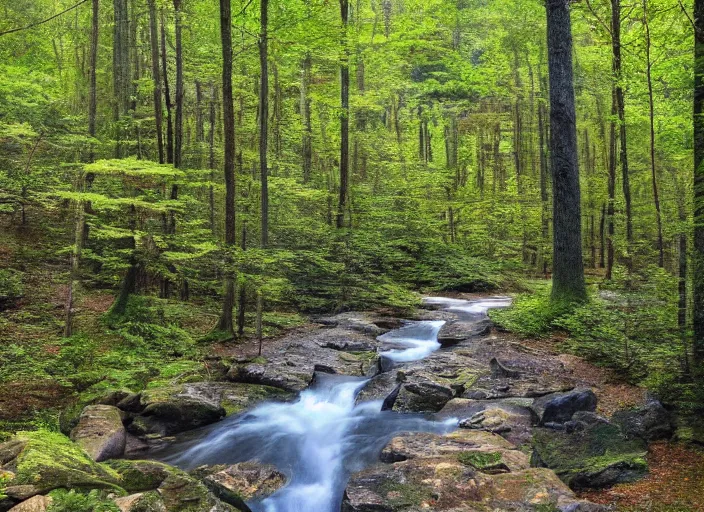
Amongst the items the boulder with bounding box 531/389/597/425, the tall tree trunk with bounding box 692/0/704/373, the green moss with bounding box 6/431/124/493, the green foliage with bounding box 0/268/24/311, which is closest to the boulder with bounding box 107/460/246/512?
the green moss with bounding box 6/431/124/493

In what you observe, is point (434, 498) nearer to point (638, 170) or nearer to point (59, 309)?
point (59, 309)

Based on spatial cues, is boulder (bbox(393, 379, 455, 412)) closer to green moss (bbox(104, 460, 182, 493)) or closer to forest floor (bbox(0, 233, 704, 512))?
forest floor (bbox(0, 233, 704, 512))

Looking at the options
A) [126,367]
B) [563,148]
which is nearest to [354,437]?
[126,367]

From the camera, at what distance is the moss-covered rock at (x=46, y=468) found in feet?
13.4

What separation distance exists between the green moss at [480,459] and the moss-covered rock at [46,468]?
12.2 feet

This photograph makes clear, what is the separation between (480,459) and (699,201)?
4257 millimetres

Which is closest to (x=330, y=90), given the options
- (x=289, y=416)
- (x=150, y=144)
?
(x=150, y=144)

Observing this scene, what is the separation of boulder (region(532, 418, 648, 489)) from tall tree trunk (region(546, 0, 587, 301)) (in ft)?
17.7

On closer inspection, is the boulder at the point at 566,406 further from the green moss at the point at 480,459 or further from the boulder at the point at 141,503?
the boulder at the point at 141,503

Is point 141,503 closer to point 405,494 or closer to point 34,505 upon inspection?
point 34,505

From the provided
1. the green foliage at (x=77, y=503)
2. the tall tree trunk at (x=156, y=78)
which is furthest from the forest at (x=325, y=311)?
the tall tree trunk at (x=156, y=78)

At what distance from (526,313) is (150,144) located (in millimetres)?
13182

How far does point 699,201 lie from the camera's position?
621 cm

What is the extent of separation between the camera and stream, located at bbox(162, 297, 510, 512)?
22.5ft
